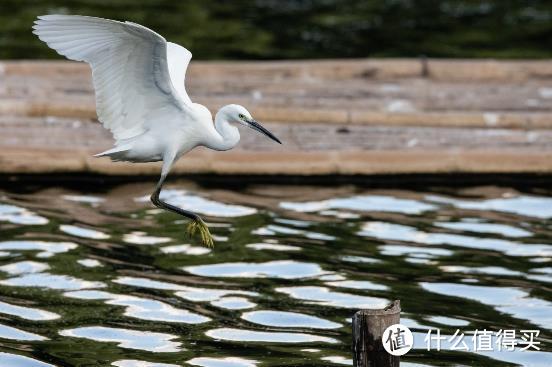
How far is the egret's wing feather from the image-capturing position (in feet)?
24.4

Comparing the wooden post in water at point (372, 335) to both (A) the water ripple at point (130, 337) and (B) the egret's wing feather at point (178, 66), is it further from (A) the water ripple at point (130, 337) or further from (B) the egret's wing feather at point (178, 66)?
(B) the egret's wing feather at point (178, 66)

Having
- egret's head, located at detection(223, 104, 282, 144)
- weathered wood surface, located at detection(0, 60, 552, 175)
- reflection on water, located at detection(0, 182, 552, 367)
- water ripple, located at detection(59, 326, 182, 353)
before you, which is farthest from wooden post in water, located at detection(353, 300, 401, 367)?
A: weathered wood surface, located at detection(0, 60, 552, 175)

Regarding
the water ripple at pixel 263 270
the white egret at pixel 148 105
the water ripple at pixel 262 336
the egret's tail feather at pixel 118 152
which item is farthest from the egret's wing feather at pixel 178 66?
the water ripple at pixel 263 270

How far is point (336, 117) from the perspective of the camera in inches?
436

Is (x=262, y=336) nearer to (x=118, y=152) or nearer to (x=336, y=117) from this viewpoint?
(x=118, y=152)

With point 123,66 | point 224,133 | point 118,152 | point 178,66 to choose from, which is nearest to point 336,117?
point 178,66

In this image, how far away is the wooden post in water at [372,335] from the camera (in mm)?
5719

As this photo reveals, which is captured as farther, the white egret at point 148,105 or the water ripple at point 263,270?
the water ripple at point 263,270

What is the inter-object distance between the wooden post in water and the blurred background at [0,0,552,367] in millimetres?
1432

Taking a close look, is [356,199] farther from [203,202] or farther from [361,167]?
[203,202]

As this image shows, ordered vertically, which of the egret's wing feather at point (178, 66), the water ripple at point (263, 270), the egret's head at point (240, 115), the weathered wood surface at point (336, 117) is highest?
the egret's wing feather at point (178, 66)

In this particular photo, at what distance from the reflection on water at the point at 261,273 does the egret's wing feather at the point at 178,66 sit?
1.37 m

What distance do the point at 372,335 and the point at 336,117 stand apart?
544cm

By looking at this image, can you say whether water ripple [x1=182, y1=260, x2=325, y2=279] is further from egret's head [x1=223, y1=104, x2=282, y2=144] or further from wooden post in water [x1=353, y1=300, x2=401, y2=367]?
wooden post in water [x1=353, y1=300, x2=401, y2=367]
